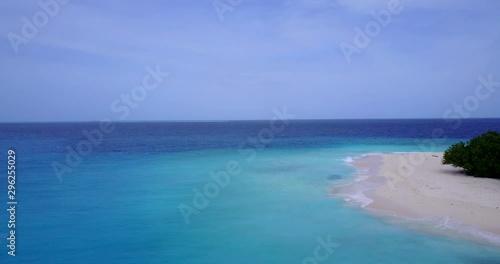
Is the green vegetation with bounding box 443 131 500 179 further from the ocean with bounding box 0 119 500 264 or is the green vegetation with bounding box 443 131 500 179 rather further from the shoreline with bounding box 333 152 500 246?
the ocean with bounding box 0 119 500 264

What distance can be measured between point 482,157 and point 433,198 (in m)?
7.63

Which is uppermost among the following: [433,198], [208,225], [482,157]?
[482,157]

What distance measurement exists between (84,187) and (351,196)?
55.1 ft

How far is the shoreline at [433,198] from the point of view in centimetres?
1405

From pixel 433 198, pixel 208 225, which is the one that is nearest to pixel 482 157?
pixel 433 198

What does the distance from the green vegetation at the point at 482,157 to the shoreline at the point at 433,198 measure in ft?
2.96

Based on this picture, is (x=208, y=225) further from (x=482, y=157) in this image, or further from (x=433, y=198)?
(x=482, y=157)

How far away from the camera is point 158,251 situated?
502 inches

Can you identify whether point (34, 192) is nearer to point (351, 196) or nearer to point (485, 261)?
point (351, 196)

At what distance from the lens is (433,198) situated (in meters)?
18.2

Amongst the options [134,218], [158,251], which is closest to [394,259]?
[158,251]

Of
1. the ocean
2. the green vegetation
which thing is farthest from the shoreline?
the ocean

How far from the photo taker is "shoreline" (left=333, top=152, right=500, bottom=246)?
14055 mm

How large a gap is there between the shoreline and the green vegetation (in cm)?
90
